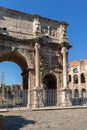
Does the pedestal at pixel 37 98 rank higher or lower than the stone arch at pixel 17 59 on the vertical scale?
lower

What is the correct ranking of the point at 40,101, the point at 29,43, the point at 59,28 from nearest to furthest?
the point at 40,101 < the point at 29,43 < the point at 59,28

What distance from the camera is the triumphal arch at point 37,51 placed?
1961 centimetres

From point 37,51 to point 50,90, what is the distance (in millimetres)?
3429

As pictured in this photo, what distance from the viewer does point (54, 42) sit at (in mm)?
21531

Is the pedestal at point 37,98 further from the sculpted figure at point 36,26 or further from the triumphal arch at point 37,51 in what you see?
the sculpted figure at point 36,26

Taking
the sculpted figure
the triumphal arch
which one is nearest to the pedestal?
the triumphal arch

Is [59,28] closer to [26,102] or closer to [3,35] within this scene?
[3,35]

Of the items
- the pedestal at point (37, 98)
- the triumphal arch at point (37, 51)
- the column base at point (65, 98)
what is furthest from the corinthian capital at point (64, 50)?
the pedestal at point (37, 98)

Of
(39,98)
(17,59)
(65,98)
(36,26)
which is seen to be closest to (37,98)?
(39,98)

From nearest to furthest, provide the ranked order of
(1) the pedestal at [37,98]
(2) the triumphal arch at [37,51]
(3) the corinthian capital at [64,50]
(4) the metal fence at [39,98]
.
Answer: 1. (1) the pedestal at [37,98]
2. (4) the metal fence at [39,98]
3. (2) the triumphal arch at [37,51]
4. (3) the corinthian capital at [64,50]

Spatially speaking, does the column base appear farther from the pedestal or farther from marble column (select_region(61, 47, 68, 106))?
the pedestal

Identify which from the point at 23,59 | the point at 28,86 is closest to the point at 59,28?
the point at 23,59

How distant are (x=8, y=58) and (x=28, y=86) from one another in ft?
9.96

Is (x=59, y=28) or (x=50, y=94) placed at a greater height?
(x=59, y=28)
